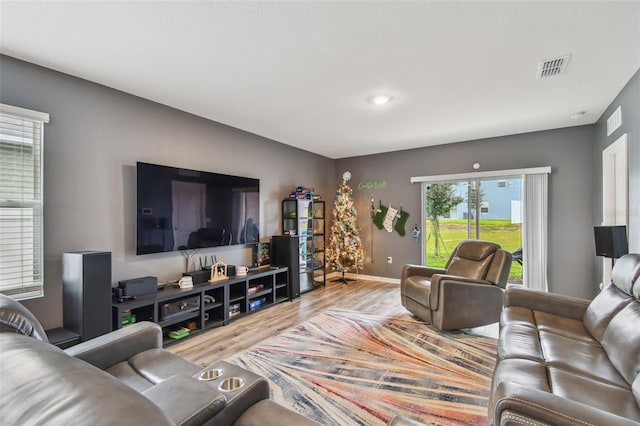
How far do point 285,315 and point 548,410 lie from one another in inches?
119

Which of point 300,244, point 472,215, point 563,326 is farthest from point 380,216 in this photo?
point 563,326

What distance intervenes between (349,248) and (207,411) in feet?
15.3

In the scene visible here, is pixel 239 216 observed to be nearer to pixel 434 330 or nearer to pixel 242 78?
pixel 242 78

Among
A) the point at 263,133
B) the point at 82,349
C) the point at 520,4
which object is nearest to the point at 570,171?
the point at 520,4

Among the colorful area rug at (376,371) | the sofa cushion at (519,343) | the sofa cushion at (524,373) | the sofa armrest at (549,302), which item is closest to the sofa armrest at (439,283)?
the colorful area rug at (376,371)

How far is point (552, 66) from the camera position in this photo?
7.90ft

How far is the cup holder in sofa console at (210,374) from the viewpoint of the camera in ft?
3.96

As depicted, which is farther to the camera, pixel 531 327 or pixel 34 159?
pixel 34 159

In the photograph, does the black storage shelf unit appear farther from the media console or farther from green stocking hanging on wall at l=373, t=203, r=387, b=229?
green stocking hanging on wall at l=373, t=203, r=387, b=229

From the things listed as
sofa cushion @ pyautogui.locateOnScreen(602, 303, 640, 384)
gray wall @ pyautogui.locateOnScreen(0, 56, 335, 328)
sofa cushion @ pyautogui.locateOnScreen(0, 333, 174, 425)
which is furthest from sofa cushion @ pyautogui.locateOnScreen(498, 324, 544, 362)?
gray wall @ pyautogui.locateOnScreen(0, 56, 335, 328)

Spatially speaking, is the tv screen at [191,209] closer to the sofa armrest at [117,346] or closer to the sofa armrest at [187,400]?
the sofa armrest at [117,346]

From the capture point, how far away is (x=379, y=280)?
5699 millimetres

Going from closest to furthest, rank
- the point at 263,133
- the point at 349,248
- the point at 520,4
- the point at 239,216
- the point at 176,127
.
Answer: the point at 520,4 → the point at 176,127 → the point at 239,216 → the point at 263,133 → the point at 349,248

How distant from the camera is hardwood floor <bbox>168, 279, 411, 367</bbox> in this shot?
2.75m
